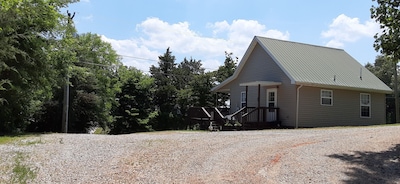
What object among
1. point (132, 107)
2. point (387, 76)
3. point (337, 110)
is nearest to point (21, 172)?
point (337, 110)

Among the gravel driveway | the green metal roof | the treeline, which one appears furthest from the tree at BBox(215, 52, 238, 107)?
the gravel driveway

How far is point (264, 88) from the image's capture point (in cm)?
2147

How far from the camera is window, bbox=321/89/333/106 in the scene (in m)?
20.5

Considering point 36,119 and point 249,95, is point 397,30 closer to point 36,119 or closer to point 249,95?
point 249,95

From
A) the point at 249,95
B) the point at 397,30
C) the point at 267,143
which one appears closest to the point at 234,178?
the point at 267,143

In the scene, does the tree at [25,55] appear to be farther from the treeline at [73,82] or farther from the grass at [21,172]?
the grass at [21,172]

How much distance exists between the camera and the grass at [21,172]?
6639mm

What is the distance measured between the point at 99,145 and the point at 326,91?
1428 centimetres

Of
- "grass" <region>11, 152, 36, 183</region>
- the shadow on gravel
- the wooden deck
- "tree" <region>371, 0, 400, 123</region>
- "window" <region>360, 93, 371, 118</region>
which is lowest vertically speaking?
"grass" <region>11, 152, 36, 183</region>

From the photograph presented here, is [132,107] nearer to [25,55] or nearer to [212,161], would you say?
[25,55]

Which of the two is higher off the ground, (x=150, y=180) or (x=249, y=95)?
(x=249, y=95)

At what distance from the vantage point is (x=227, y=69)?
35812 mm

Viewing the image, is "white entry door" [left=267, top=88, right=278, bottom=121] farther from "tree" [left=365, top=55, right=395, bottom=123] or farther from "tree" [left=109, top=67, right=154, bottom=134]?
"tree" [left=365, top=55, right=395, bottom=123]

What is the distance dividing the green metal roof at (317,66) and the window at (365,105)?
61cm
